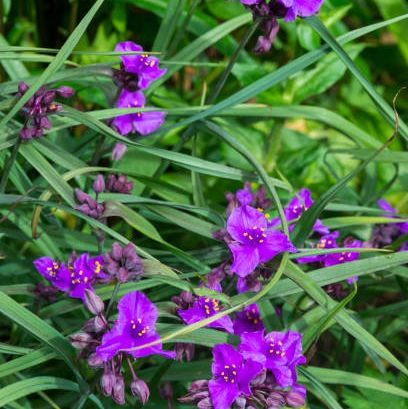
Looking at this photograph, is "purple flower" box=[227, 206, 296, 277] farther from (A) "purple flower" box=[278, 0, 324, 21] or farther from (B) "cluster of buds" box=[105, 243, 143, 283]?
(A) "purple flower" box=[278, 0, 324, 21]

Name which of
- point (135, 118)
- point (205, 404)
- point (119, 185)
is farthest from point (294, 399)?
point (135, 118)

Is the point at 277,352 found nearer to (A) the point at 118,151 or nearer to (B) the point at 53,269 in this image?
(B) the point at 53,269

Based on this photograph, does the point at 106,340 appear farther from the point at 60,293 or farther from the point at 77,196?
the point at 60,293

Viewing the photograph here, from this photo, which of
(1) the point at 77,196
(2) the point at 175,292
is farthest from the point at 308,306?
(1) the point at 77,196

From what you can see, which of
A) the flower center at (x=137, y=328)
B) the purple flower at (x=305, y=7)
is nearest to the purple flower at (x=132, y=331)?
the flower center at (x=137, y=328)

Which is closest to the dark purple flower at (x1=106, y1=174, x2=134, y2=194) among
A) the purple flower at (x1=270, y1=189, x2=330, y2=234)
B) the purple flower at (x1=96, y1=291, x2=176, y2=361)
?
the purple flower at (x1=270, y1=189, x2=330, y2=234)

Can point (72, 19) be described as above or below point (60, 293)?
above

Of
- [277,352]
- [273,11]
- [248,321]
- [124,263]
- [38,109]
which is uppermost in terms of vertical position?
[273,11]

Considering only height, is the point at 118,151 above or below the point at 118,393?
above
